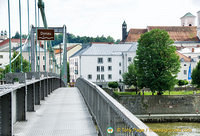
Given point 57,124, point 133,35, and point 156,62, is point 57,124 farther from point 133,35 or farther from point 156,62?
point 133,35

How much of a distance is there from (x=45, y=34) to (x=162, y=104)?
3572 cm

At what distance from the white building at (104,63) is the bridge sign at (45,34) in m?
55.2

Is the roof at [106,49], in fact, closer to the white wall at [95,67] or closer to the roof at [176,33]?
the white wall at [95,67]

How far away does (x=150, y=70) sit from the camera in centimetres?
5269

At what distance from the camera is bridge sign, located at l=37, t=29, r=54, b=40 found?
17.0 m

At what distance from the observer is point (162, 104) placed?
50.8 metres

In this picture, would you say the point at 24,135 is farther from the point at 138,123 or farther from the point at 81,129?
the point at 138,123

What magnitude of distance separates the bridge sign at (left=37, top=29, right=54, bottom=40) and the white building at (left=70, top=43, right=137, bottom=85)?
5524 cm

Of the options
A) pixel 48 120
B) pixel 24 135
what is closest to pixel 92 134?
pixel 24 135

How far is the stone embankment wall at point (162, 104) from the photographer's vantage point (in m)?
50.8

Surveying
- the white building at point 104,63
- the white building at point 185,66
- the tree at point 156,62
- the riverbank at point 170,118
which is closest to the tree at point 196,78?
the tree at point 156,62

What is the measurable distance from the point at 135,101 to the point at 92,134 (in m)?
44.2

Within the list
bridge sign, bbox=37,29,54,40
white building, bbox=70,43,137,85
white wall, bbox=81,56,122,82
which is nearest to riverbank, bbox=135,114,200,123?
white building, bbox=70,43,137,85

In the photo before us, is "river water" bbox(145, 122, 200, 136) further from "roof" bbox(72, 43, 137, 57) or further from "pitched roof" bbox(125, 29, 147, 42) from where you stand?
"pitched roof" bbox(125, 29, 147, 42)
